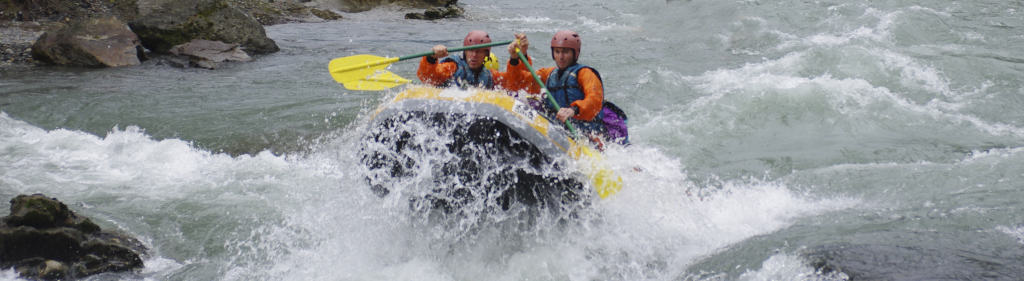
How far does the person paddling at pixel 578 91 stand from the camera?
14.0 ft

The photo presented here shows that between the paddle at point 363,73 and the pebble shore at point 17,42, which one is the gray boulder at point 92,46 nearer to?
the pebble shore at point 17,42

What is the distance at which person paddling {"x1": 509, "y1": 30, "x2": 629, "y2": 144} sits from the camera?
A: 14.0 ft

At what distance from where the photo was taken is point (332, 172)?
20.0 feet

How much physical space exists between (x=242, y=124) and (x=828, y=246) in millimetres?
5858

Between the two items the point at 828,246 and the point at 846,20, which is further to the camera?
the point at 846,20

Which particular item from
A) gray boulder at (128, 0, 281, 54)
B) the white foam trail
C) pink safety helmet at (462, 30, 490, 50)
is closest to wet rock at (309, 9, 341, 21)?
gray boulder at (128, 0, 281, 54)

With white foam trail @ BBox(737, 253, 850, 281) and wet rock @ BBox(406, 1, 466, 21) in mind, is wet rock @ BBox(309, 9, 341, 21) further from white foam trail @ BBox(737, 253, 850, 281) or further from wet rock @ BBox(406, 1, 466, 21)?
white foam trail @ BBox(737, 253, 850, 281)

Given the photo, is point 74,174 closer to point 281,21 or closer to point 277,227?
point 277,227

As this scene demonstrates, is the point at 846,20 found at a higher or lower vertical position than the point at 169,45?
higher

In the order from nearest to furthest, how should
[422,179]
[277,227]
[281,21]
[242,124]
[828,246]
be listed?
[828,246]
[422,179]
[277,227]
[242,124]
[281,21]

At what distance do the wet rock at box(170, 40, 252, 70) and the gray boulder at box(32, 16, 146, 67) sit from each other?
0.62 meters

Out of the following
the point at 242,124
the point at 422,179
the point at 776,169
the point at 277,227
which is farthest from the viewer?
the point at 242,124

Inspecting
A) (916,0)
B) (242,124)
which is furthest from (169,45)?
(916,0)

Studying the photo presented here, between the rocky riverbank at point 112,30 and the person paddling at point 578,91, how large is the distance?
7.77 metres
